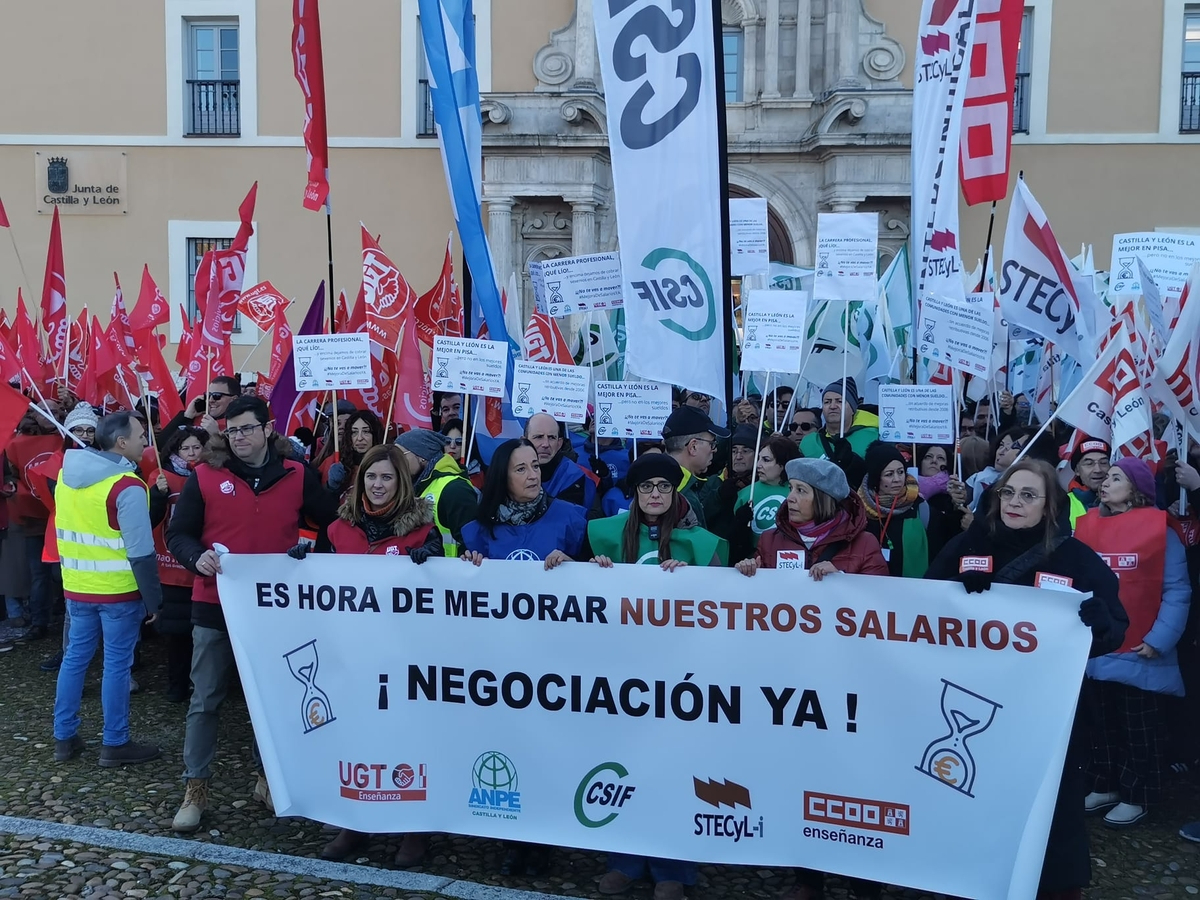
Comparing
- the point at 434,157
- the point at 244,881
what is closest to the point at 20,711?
the point at 244,881

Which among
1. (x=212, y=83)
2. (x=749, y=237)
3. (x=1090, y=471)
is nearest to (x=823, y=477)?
(x=1090, y=471)

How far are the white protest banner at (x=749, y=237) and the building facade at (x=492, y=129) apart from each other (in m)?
11.6

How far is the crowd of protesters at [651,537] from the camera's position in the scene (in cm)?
367

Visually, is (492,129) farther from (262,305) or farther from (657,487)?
(657,487)

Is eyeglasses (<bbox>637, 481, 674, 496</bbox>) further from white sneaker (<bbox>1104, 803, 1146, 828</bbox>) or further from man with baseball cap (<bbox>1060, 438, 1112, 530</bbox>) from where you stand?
white sneaker (<bbox>1104, 803, 1146, 828</bbox>)

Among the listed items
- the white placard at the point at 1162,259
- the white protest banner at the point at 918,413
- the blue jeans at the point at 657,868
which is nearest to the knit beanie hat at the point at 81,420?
the blue jeans at the point at 657,868

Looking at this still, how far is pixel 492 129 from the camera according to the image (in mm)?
18484

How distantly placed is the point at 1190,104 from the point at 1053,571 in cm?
1859

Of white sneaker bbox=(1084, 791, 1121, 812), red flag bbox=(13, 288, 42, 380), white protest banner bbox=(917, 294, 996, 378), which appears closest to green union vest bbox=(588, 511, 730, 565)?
white sneaker bbox=(1084, 791, 1121, 812)

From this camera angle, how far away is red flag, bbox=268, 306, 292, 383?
32.1 ft

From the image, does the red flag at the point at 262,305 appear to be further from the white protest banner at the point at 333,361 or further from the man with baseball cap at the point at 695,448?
the man with baseball cap at the point at 695,448

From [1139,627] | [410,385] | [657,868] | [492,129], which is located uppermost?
[492,129]

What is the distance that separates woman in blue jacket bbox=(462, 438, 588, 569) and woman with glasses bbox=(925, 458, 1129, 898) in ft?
4.57

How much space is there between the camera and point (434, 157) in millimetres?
19797
